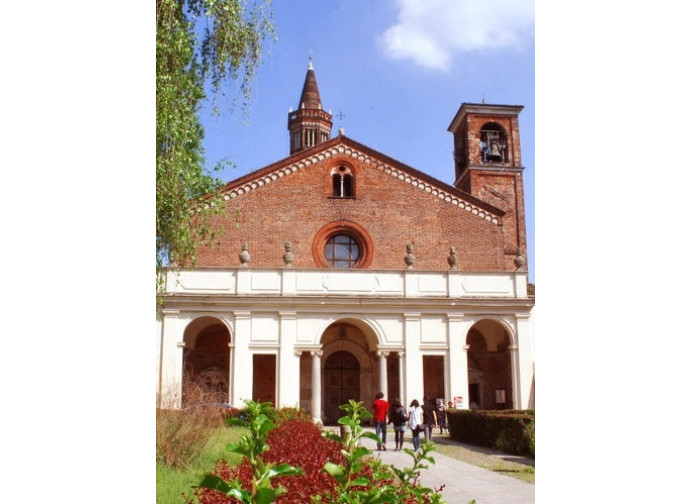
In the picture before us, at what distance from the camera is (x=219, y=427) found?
7332 mm

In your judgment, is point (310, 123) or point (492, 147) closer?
point (492, 147)

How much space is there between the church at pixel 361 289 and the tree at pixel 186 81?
7.52 meters

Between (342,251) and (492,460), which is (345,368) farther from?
(492,460)

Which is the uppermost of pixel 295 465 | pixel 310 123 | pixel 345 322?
pixel 310 123

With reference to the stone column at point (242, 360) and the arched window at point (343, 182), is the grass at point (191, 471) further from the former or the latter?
the arched window at point (343, 182)

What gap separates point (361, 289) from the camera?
1641cm

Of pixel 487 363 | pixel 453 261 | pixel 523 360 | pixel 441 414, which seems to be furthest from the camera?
pixel 487 363

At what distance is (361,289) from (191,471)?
10742mm

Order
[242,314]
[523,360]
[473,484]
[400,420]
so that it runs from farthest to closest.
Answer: [523,360], [242,314], [400,420], [473,484]

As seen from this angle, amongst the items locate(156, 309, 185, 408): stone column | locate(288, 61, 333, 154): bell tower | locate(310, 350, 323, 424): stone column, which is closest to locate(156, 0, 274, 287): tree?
locate(156, 309, 185, 408): stone column

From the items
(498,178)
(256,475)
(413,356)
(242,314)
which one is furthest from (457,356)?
(256,475)
